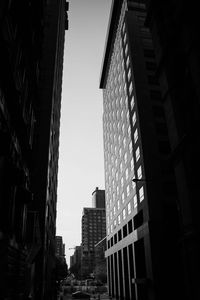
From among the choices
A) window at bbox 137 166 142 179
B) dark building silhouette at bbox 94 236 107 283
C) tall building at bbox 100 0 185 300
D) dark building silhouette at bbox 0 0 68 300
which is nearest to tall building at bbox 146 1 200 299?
tall building at bbox 100 0 185 300

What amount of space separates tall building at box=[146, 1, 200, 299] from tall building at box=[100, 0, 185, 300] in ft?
10.3

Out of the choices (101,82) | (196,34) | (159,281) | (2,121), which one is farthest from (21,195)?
(101,82)

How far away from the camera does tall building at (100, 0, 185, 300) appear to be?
38.6 m

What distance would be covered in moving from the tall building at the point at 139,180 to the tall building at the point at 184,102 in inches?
123

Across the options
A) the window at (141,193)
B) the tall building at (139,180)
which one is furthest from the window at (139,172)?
the window at (141,193)

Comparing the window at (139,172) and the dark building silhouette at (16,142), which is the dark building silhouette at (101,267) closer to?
the window at (139,172)

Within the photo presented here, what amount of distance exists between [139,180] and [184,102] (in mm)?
10737

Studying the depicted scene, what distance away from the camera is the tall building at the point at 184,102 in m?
22.7

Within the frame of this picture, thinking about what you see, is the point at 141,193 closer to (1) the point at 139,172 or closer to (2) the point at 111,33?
(1) the point at 139,172

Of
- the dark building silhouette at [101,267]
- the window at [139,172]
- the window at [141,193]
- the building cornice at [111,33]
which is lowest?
the dark building silhouette at [101,267]

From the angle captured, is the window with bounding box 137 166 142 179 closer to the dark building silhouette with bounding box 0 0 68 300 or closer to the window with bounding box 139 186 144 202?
the window with bounding box 139 186 144 202

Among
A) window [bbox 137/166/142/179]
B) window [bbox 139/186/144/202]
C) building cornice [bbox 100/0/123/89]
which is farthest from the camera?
building cornice [bbox 100/0/123/89]

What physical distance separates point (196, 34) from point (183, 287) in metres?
32.2

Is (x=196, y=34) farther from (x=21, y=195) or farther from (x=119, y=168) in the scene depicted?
(x=119, y=168)
